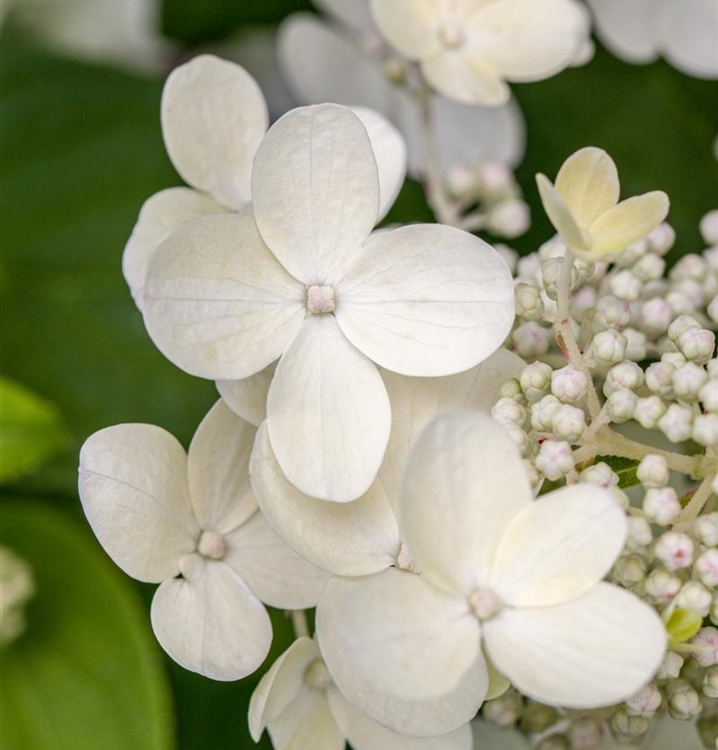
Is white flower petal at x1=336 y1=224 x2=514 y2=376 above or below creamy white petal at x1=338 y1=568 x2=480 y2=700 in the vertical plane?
above

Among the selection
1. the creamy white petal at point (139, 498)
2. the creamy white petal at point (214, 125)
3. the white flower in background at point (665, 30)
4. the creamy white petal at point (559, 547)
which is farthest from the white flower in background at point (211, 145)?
the white flower in background at point (665, 30)

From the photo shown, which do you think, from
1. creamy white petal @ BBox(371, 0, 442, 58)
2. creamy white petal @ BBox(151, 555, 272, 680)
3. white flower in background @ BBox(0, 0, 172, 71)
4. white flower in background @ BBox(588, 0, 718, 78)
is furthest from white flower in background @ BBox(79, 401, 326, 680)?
white flower in background @ BBox(0, 0, 172, 71)

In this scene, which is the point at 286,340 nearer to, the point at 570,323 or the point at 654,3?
the point at 570,323

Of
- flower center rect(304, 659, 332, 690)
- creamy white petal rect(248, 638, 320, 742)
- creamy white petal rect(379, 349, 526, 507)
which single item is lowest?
flower center rect(304, 659, 332, 690)

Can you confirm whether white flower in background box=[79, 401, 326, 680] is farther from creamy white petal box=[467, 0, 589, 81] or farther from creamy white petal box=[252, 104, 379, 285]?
creamy white petal box=[467, 0, 589, 81]

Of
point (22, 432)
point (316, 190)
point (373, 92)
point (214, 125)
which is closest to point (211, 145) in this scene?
point (214, 125)

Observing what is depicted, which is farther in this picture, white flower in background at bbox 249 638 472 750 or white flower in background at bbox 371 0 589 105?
white flower in background at bbox 371 0 589 105

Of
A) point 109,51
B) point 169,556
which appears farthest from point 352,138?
point 109,51

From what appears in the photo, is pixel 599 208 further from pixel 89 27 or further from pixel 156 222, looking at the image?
pixel 89 27
